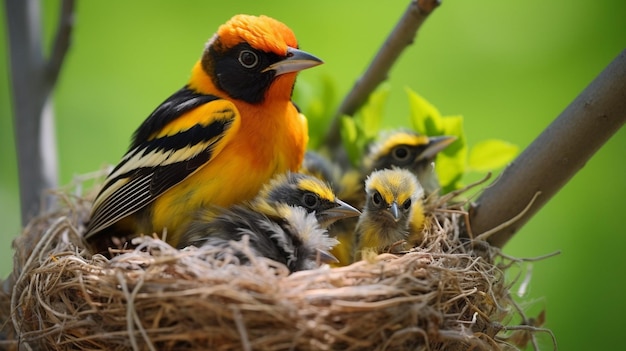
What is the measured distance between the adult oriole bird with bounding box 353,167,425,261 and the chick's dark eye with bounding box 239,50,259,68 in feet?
2.70

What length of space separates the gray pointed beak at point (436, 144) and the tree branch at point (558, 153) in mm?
647

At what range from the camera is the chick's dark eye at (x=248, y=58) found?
12.1ft

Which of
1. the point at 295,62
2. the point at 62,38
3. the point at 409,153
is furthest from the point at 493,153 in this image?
the point at 62,38

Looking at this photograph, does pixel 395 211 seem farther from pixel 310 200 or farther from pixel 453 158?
pixel 453 158

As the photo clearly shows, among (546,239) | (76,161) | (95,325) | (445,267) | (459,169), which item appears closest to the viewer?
(95,325)

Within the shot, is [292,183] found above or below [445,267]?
below

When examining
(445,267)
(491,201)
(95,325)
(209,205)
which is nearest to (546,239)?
(491,201)

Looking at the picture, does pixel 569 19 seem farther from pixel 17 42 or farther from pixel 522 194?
pixel 17 42

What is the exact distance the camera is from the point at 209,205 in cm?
350

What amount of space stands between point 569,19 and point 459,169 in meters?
1.97

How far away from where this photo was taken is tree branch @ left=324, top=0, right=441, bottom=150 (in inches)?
152

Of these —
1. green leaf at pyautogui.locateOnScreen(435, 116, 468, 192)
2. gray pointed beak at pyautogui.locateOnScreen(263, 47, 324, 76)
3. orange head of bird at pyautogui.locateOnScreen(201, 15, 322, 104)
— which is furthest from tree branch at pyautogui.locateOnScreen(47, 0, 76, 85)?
green leaf at pyautogui.locateOnScreen(435, 116, 468, 192)

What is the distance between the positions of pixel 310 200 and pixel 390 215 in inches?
15.3

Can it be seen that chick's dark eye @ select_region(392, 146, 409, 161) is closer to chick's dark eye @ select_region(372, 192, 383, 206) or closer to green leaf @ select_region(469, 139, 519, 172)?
green leaf @ select_region(469, 139, 519, 172)
